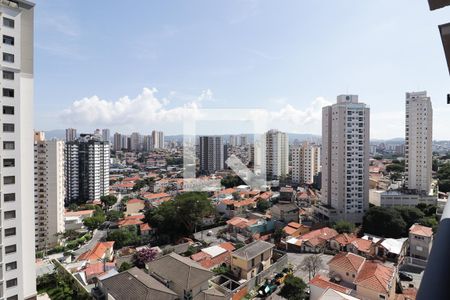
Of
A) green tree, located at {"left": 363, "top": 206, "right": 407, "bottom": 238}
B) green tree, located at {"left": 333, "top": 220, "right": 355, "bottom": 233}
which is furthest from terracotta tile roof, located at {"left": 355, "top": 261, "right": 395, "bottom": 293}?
green tree, located at {"left": 363, "top": 206, "right": 407, "bottom": 238}

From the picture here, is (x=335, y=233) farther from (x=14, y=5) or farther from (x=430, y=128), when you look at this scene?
(x=14, y=5)

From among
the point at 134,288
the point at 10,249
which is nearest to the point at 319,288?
the point at 134,288

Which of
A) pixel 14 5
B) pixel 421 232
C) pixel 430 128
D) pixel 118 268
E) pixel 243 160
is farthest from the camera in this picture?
pixel 243 160

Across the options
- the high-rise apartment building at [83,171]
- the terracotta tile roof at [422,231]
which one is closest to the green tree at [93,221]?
the high-rise apartment building at [83,171]

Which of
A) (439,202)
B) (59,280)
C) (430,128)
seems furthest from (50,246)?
(430,128)

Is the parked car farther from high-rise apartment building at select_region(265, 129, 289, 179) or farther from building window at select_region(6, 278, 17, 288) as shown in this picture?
high-rise apartment building at select_region(265, 129, 289, 179)

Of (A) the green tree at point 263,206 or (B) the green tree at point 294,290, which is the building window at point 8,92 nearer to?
(B) the green tree at point 294,290

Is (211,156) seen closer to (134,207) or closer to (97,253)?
(134,207)
